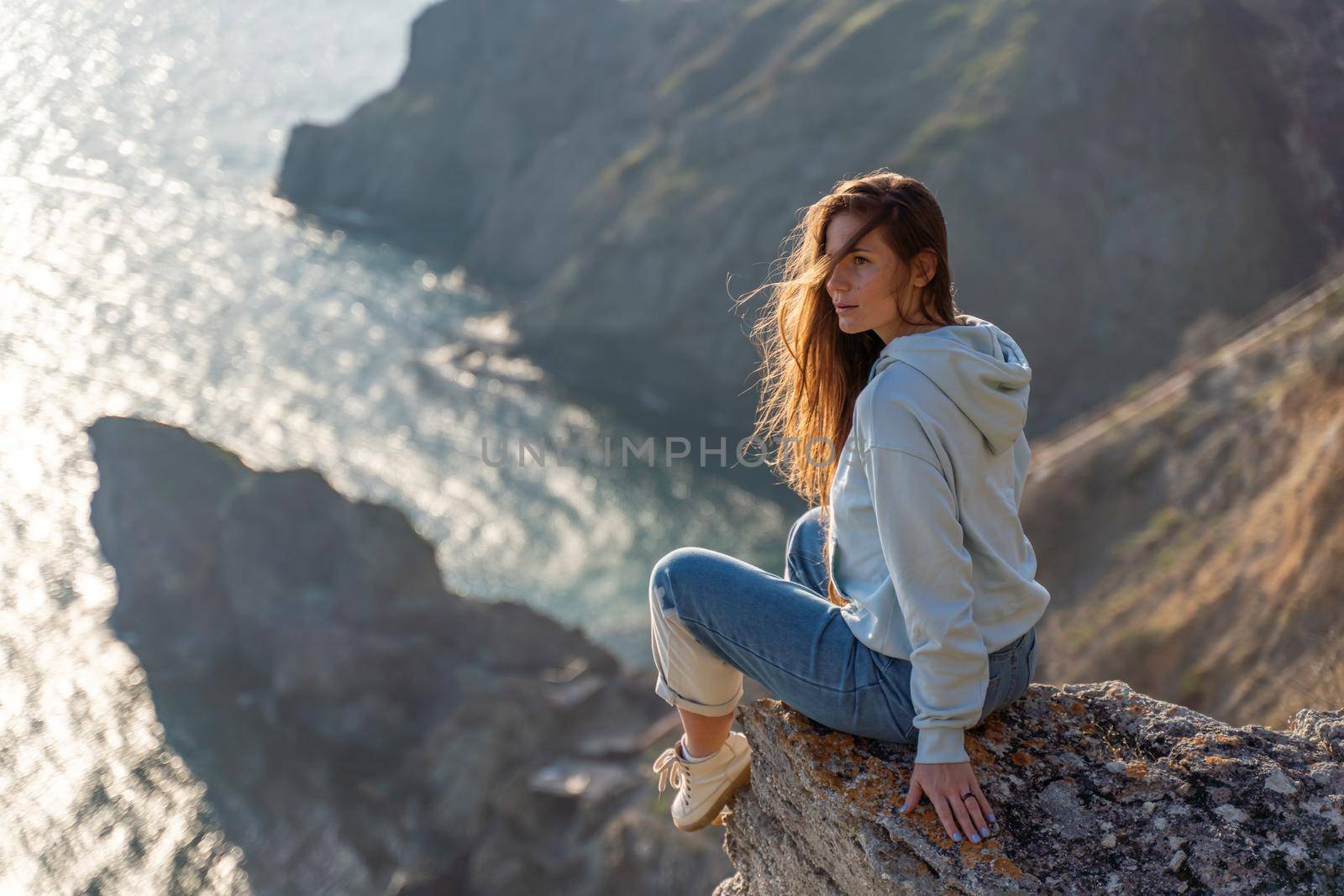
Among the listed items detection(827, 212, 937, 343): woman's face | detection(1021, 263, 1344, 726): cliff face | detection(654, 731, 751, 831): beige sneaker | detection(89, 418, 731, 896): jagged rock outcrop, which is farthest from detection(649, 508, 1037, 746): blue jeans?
detection(89, 418, 731, 896): jagged rock outcrop

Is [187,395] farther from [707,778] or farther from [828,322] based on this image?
[828,322]

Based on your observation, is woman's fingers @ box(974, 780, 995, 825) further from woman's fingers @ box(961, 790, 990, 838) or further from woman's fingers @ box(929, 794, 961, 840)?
woman's fingers @ box(929, 794, 961, 840)

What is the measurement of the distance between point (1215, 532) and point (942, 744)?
1901 cm

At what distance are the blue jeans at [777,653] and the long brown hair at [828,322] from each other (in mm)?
300

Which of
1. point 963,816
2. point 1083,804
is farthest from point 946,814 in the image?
point 1083,804

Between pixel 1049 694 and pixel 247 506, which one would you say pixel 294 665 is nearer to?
pixel 247 506

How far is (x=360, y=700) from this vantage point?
2956 cm

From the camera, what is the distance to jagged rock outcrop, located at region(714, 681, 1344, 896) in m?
4.32

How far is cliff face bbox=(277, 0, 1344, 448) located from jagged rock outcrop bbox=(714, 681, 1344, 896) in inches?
1737

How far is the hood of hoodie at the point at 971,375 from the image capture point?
13.6ft

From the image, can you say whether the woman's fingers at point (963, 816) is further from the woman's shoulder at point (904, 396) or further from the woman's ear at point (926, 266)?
the woman's ear at point (926, 266)

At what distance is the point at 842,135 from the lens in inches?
2520

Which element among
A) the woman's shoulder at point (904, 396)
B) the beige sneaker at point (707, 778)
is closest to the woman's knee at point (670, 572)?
the beige sneaker at point (707, 778)

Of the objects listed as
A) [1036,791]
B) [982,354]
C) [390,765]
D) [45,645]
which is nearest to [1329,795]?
[1036,791]
